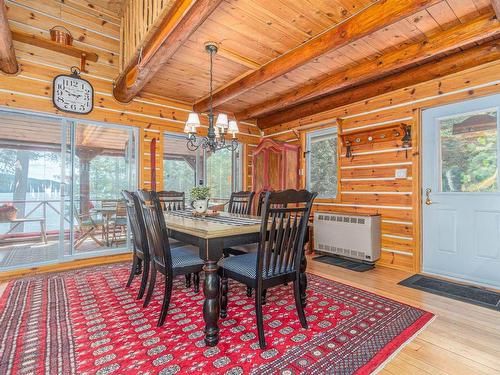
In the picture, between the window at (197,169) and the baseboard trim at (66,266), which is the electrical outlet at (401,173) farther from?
the baseboard trim at (66,266)

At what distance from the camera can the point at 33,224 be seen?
3.47m

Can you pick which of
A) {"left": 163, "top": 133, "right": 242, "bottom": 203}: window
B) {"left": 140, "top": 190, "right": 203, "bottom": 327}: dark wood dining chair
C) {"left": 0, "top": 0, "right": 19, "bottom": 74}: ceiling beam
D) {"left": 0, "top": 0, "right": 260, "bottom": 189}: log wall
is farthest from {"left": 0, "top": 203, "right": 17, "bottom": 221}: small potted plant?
{"left": 140, "top": 190, "right": 203, "bottom": 327}: dark wood dining chair

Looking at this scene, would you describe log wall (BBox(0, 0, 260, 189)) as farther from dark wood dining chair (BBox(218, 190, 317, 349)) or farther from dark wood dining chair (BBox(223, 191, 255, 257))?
dark wood dining chair (BBox(218, 190, 317, 349))

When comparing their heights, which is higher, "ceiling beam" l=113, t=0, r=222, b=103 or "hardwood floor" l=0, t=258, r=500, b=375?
"ceiling beam" l=113, t=0, r=222, b=103

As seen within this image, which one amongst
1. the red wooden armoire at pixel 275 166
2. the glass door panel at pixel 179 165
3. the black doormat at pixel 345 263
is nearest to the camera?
the black doormat at pixel 345 263

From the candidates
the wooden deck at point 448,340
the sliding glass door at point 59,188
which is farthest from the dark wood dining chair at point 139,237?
the wooden deck at point 448,340

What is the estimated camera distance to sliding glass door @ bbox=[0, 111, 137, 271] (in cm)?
331

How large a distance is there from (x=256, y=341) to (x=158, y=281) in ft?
5.29

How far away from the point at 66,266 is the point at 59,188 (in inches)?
40.5

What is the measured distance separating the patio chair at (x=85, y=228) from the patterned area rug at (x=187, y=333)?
3.34 ft

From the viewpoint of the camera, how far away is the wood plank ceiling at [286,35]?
2.24 meters

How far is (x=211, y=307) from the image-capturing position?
178 cm

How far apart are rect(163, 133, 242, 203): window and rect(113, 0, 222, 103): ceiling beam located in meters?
1.31

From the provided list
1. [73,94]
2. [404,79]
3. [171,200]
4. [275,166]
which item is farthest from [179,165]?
[404,79]
